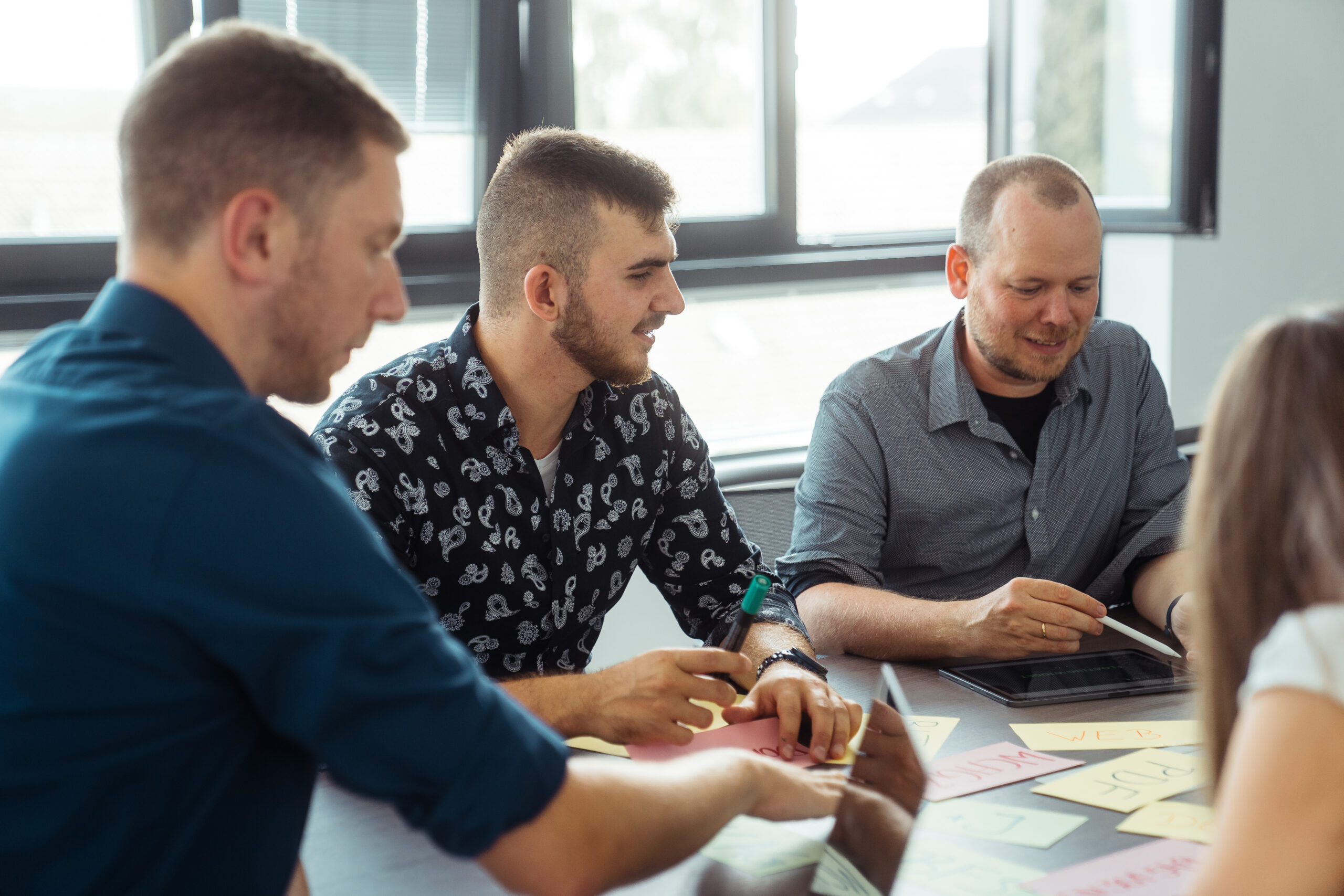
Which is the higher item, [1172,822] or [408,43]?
[408,43]

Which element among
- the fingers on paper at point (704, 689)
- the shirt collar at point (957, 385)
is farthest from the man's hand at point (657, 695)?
the shirt collar at point (957, 385)

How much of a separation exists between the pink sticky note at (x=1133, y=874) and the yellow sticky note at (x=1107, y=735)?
225 millimetres

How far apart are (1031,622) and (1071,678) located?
0.10 meters

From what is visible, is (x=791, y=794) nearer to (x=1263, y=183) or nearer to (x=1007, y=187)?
(x=1007, y=187)

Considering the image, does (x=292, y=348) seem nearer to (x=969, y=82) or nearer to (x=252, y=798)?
(x=252, y=798)

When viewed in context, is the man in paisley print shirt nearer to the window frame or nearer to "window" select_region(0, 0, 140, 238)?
the window frame

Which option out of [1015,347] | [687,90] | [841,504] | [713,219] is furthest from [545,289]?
[687,90]

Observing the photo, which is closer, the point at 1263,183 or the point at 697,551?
the point at 697,551

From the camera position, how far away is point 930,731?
4.15 ft

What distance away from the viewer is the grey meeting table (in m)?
0.94

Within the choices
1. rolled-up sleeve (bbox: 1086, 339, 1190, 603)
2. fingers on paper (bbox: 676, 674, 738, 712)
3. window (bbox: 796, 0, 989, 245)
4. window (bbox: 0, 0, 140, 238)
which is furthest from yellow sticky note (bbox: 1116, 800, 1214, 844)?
window (bbox: 796, 0, 989, 245)

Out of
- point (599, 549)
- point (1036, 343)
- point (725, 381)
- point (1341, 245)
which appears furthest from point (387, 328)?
point (1341, 245)

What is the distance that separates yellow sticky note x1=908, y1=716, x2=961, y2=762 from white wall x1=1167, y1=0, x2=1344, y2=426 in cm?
242

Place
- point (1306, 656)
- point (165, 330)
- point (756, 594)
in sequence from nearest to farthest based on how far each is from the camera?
point (1306, 656), point (165, 330), point (756, 594)
